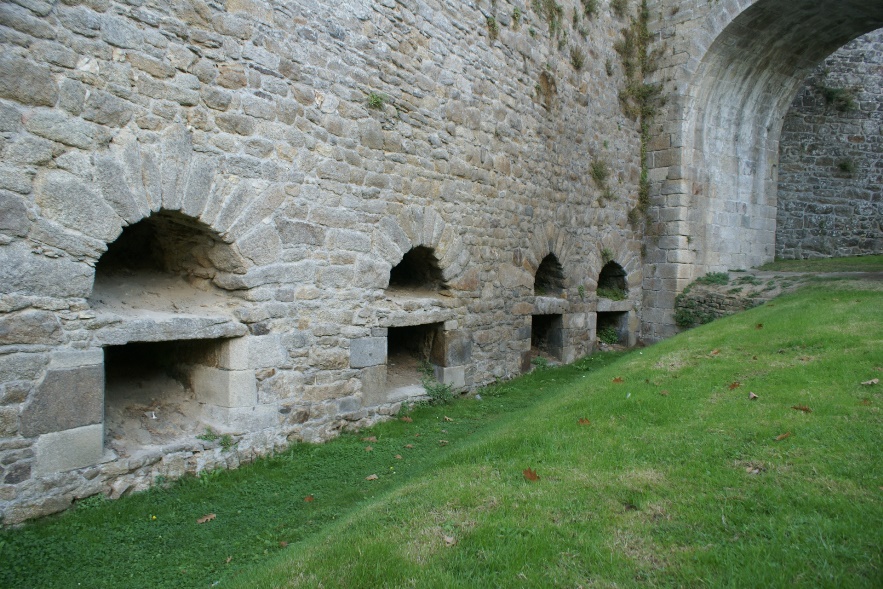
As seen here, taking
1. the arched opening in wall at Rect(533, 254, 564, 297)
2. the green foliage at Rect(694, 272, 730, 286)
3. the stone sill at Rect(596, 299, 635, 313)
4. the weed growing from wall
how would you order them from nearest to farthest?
1. the arched opening in wall at Rect(533, 254, 564, 297)
2. the stone sill at Rect(596, 299, 635, 313)
3. the weed growing from wall
4. the green foliage at Rect(694, 272, 730, 286)

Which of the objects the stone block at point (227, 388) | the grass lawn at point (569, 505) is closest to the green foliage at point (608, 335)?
the grass lawn at point (569, 505)

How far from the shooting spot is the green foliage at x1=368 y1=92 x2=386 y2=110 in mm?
6461

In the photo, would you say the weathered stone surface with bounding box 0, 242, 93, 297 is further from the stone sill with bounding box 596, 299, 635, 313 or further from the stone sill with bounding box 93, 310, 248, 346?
the stone sill with bounding box 596, 299, 635, 313

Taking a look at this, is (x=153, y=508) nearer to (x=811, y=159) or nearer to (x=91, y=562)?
(x=91, y=562)

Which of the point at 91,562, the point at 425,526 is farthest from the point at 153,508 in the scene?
the point at 425,526

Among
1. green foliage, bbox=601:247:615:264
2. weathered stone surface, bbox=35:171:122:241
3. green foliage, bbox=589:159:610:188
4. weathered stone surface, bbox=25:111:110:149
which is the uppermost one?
green foliage, bbox=589:159:610:188

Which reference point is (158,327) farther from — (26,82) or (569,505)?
(569,505)

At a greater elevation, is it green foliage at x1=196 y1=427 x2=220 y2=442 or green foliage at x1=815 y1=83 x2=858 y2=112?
green foliage at x1=815 y1=83 x2=858 y2=112

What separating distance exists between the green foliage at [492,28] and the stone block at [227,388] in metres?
5.80

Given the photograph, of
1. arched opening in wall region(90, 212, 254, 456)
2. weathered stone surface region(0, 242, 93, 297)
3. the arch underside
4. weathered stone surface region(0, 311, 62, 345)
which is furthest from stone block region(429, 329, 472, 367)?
the arch underside

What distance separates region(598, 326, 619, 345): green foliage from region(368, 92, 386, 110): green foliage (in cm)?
737

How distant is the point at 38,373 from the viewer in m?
3.91

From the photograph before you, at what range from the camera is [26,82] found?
383 cm

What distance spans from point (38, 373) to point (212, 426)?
158cm
